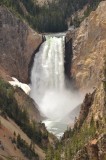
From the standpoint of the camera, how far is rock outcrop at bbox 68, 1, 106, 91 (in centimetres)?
13812

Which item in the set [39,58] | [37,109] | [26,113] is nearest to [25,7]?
[39,58]

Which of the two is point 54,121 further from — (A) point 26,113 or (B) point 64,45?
(B) point 64,45

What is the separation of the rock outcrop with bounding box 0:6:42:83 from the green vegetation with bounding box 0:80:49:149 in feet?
78.8

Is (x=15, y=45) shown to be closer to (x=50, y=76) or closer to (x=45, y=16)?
(x=50, y=76)

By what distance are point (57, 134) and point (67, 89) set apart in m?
31.9

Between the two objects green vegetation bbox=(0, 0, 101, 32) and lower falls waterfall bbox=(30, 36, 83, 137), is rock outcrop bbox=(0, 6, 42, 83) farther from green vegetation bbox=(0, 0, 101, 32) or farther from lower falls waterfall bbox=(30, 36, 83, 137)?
green vegetation bbox=(0, 0, 101, 32)

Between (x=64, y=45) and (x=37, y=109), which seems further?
(x=64, y=45)

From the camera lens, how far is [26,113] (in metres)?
115

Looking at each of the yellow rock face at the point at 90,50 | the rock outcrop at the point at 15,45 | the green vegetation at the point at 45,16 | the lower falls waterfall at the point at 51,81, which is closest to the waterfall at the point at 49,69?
the lower falls waterfall at the point at 51,81

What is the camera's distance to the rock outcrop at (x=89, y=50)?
138 m

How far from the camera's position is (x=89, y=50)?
5581 inches

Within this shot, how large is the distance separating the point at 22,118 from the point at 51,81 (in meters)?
37.3

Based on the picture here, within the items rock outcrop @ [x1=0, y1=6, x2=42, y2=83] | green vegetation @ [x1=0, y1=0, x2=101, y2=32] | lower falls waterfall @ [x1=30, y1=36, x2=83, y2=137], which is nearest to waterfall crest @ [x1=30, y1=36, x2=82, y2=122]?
lower falls waterfall @ [x1=30, y1=36, x2=83, y2=137]

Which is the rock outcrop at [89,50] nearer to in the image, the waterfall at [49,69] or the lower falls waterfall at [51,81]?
the lower falls waterfall at [51,81]
